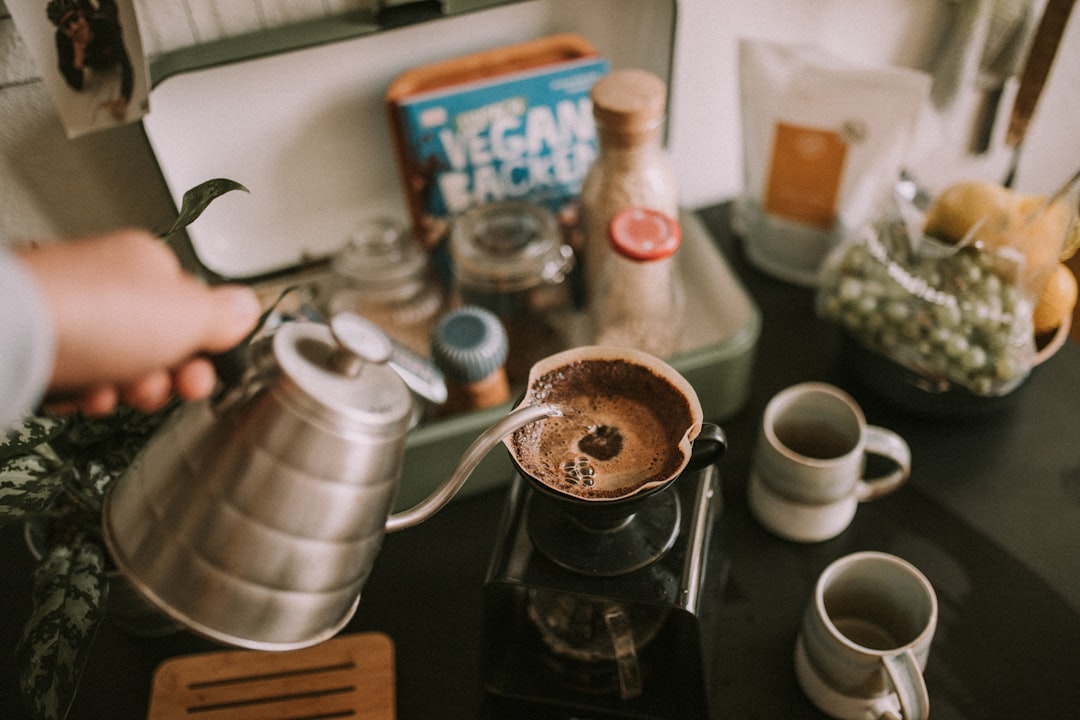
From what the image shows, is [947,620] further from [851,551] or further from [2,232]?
[2,232]

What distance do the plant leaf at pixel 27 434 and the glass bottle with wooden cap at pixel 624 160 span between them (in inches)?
22.4

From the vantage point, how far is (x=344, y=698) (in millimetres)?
773

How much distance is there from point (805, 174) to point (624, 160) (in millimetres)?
290

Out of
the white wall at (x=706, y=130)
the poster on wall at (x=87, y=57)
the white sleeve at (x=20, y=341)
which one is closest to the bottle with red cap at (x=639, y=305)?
the white wall at (x=706, y=130)

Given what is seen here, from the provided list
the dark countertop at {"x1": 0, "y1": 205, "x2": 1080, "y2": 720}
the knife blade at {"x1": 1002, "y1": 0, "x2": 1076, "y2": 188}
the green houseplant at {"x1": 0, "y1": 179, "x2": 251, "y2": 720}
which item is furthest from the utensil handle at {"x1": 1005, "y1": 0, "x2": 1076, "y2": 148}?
the green houseplant at {"x1": 0, "y1": 179, "x2": 251, "y2": 720}

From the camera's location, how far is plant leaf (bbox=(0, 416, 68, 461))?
24.2 inches

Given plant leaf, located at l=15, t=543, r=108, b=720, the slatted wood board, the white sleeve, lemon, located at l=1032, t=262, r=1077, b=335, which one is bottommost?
the slatted wood board

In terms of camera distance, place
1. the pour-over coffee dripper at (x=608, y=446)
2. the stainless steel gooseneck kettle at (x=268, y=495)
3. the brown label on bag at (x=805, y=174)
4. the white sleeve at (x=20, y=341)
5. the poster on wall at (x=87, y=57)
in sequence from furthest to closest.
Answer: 1. the brown label on bag at (x=805, y=174)
2. the poster on wall at (x=87, y=57)
3. the pour-over coffee dripper at (x=608, y=446)
4. the stainless steel gooseneck kettle at (x=268, y=495)
5. the white sleeve at (x=20, y=341)

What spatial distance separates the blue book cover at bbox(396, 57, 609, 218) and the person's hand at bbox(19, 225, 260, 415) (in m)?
0.57

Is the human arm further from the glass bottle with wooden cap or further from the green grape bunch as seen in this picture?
the green grape bunch

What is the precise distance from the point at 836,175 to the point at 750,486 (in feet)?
1.39

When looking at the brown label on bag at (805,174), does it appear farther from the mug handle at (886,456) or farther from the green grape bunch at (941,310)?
the mug handle at (886,456)

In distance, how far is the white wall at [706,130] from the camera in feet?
2.85

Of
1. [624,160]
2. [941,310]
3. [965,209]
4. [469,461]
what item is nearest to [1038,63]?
[965,209]
